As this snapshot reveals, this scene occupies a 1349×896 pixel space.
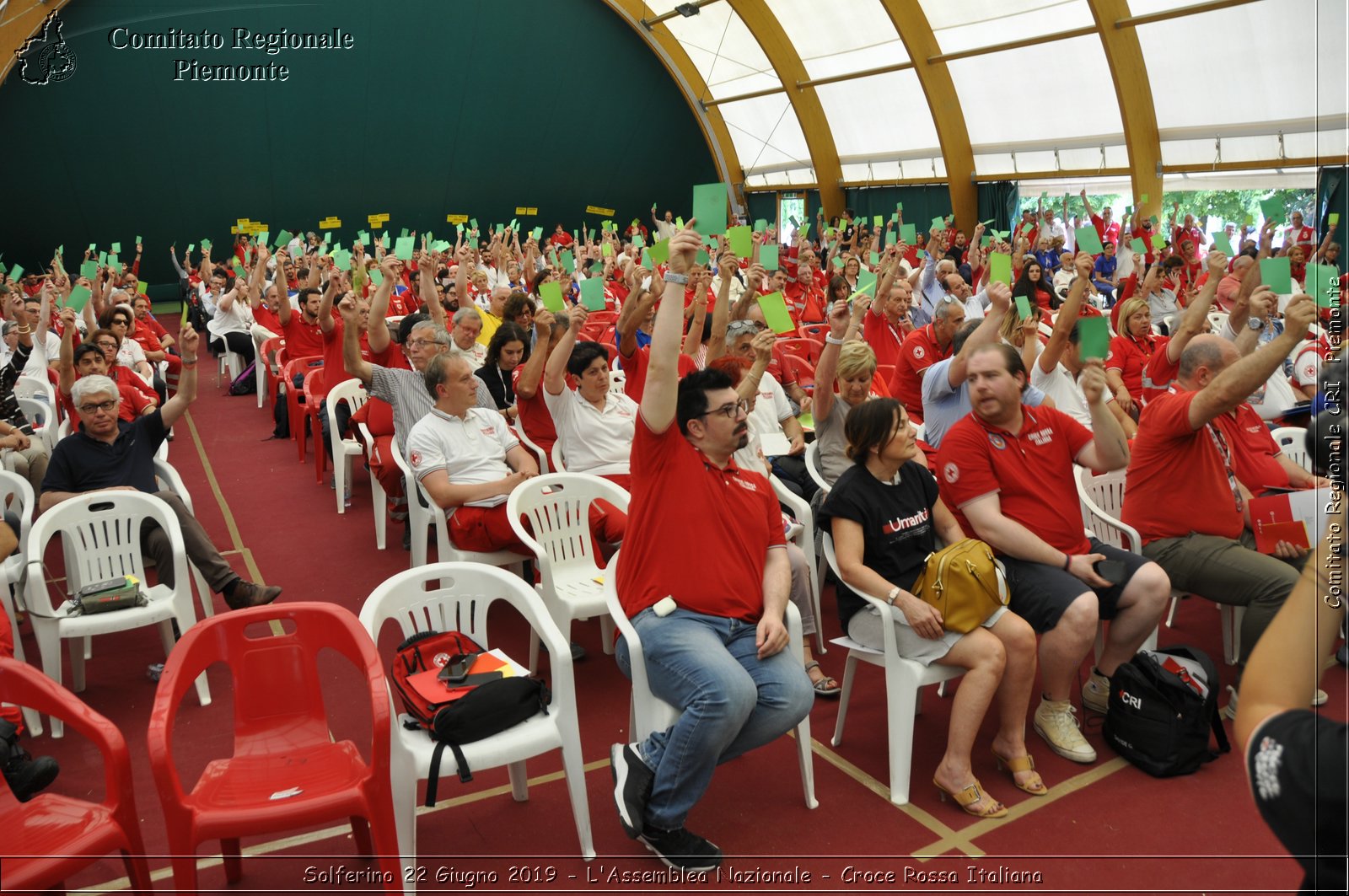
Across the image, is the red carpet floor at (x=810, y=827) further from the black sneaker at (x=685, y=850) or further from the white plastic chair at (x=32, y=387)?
the white plastic chair at (x=32, y=387)

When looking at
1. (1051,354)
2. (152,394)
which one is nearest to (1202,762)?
(1051,354)

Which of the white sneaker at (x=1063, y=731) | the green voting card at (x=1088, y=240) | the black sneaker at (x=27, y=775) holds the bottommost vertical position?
the white sneaker at (x=1063, y=731)

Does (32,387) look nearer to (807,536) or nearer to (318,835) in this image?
(318,835)

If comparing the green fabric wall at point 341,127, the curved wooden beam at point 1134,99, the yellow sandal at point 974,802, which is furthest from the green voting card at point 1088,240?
the green fabric wall at point 341,127

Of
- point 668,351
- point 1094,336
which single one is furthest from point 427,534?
point 1094,336

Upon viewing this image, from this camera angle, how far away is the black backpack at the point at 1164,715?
9.82ft

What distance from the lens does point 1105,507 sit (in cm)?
410

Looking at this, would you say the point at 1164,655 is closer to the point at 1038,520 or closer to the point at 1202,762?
the point at 1202,762

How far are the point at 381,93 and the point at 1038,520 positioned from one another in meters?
19.5

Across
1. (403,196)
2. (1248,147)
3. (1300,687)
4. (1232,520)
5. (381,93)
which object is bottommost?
(1232,520)

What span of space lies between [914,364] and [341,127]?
18.0 meters

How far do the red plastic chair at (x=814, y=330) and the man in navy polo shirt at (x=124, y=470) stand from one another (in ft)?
16.1

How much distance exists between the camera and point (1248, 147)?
1309cm

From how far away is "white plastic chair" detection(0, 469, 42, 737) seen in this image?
3.43 meters
